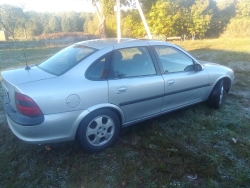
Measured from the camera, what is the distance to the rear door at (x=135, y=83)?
9.51ft

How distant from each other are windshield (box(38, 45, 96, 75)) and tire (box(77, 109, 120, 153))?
2.44 feet

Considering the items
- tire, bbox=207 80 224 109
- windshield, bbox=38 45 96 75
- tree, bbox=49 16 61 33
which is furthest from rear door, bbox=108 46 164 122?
tree, bbox=49 16 61 33

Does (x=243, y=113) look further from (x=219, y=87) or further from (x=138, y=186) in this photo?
(x=138, y=186)

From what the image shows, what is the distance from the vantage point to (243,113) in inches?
165

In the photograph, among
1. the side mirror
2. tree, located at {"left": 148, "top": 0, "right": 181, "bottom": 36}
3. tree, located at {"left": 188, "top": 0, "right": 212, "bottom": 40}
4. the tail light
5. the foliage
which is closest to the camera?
the tail light

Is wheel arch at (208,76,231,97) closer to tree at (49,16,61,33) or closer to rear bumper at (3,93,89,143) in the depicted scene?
rear bumper at (3,93,89,143)

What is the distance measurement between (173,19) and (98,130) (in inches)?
837

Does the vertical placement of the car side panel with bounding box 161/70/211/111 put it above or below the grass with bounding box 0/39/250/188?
above

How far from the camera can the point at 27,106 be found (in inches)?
94.3

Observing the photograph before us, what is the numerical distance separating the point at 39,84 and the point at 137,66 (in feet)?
4.75

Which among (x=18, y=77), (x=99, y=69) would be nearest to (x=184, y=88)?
(x=99, y=69)

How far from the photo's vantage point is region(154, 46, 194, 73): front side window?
3.49 meters

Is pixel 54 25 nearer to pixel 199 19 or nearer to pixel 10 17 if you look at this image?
pixel 10 17

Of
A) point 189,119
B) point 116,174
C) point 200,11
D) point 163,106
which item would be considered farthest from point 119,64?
point 200,11
